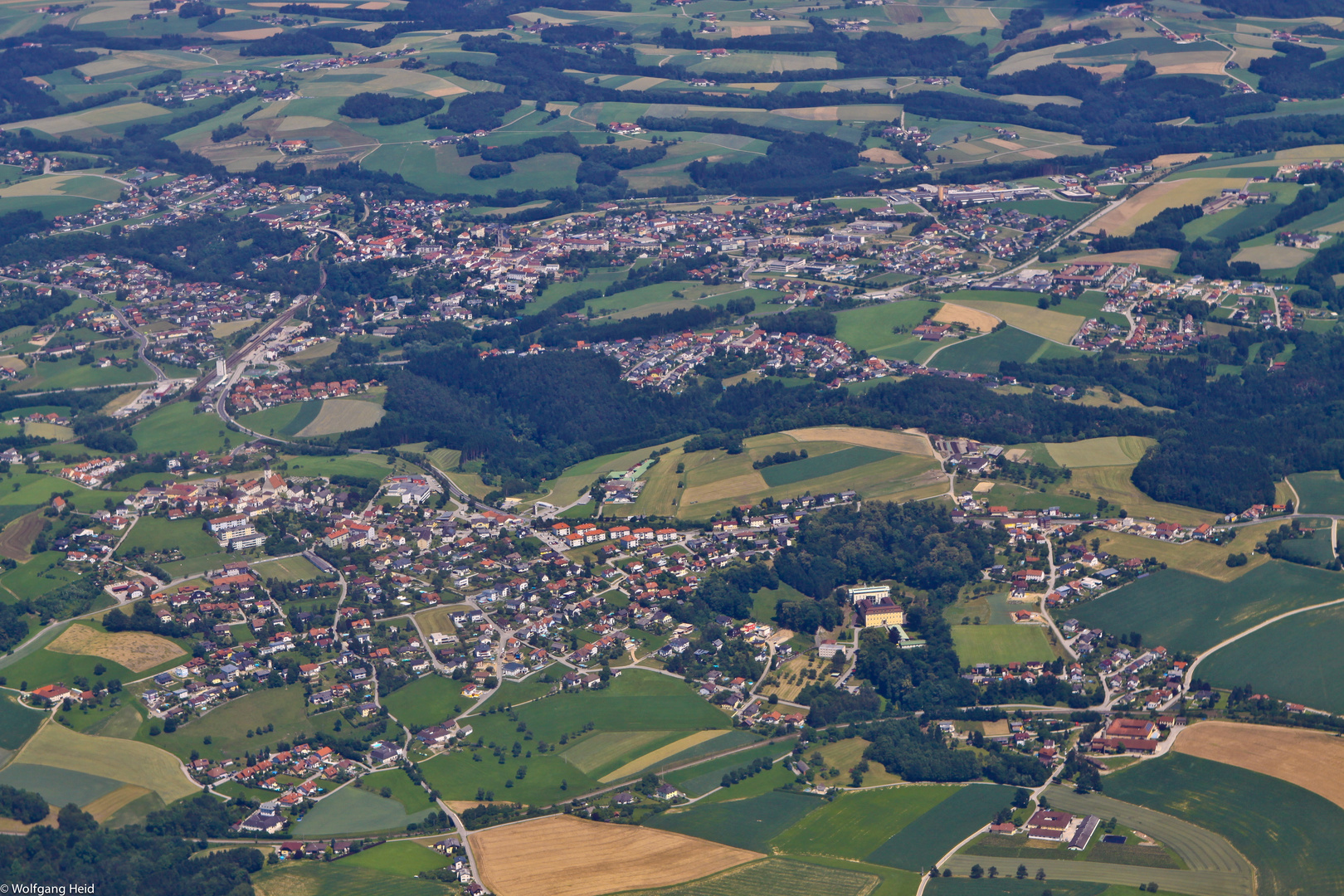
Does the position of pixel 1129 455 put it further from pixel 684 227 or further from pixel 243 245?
pixel 243 245

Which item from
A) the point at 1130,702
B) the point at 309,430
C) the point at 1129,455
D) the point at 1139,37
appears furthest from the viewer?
the point at 1139,37

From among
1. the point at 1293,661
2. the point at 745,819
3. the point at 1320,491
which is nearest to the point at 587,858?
the point at 745,819

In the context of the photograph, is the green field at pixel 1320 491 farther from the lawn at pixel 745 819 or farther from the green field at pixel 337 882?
the green field at pixel 337 882

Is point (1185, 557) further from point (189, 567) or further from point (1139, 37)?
point (1139, 37)

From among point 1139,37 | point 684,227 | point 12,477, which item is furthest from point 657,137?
point 12,477

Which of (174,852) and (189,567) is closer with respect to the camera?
(174,852)

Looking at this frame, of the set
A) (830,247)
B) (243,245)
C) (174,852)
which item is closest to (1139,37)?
(830,247)

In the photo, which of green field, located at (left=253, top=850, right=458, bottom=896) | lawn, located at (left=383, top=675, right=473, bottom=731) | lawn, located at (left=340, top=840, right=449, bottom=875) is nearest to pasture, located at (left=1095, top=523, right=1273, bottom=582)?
lawn, located at (left=383, top=675, right=473, bottom=731)

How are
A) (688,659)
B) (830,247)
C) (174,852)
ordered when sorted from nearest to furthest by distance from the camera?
1. (174,852)
2. (688,659)
3. (830,247)
